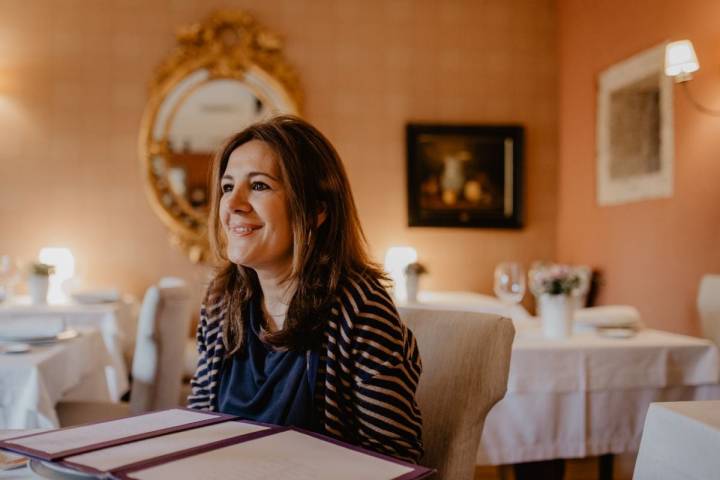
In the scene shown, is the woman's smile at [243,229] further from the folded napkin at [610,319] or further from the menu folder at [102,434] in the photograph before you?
the folded napkin at [610,319]

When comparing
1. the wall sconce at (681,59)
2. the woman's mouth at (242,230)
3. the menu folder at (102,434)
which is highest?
the wall sconce at (681,59)

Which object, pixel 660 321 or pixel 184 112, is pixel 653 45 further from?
pixel 184 112

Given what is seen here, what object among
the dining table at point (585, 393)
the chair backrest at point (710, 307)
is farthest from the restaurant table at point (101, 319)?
the chair backrest at point (710, 307)

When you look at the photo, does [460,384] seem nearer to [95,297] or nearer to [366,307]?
[366,307]

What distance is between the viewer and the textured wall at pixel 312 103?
489 cm

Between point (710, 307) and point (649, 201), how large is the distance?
3.37 feet

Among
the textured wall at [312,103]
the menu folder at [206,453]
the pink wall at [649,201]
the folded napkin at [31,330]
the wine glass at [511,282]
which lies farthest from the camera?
the textured wall at [312,103]

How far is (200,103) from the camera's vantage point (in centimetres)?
502

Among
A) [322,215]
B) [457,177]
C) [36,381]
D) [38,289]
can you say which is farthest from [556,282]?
[38,289]

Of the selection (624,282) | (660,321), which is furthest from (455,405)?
(624,282)

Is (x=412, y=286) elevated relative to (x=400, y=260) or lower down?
lower down

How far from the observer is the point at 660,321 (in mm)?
3936

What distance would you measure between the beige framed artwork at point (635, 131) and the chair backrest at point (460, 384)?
9.49 ft

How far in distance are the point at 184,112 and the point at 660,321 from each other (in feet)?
12.0
